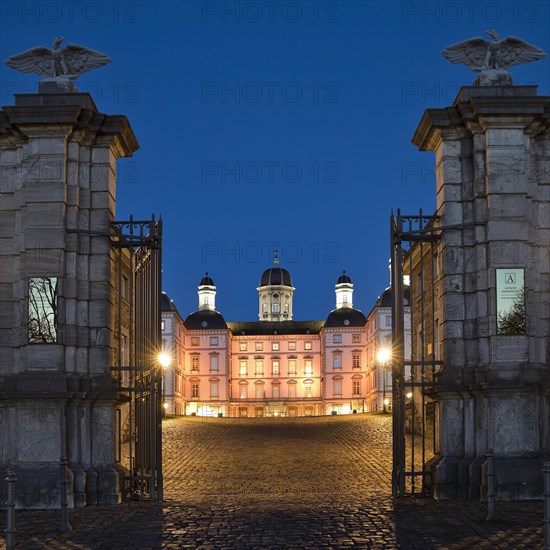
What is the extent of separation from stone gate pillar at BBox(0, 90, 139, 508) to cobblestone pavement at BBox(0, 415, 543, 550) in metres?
1.25

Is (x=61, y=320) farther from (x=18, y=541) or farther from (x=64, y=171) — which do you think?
(x=18, y=541)

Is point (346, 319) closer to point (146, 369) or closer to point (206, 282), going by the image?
point (206, 282)

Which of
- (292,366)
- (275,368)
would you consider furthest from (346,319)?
(275,368)

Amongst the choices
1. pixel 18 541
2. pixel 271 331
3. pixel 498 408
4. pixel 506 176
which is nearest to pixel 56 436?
pixel 18 541

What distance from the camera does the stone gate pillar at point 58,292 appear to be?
53.2 ft

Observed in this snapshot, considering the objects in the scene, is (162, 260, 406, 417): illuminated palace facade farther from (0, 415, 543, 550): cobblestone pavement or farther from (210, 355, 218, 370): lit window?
(0, 415, 543, 550): cobblestone pavement

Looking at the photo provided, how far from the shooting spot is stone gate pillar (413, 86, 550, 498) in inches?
634

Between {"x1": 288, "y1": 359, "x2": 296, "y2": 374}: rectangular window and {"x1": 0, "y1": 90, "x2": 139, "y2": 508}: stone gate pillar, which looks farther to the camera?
{"x1": 288, "y1": 359, "x2": 296, "y2": 374}: rectangular window

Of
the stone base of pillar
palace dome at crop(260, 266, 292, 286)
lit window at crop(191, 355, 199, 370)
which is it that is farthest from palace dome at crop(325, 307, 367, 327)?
the stone base of pillar

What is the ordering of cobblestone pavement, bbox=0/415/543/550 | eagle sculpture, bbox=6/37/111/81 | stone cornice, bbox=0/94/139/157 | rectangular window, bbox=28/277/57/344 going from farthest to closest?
eagle sculpture, bbox=6/37/111/81, stone cornice, bbox=0/94/139/157, rectangular window, bbox=28/277/57/344, cobblestone pavement, bbox=0/415/543/550

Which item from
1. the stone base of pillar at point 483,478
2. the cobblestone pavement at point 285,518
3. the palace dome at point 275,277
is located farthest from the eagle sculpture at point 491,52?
the palace dome at point 275,277

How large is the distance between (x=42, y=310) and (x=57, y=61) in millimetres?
4556

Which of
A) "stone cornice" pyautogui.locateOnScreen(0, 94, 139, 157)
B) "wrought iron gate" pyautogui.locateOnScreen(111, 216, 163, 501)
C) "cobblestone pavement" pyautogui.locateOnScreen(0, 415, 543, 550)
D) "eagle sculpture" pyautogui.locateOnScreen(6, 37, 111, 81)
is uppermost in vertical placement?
"eagle sculpture" pyautogui.locateOnScreen(6, 37, 111, 81)

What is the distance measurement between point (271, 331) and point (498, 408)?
102m
